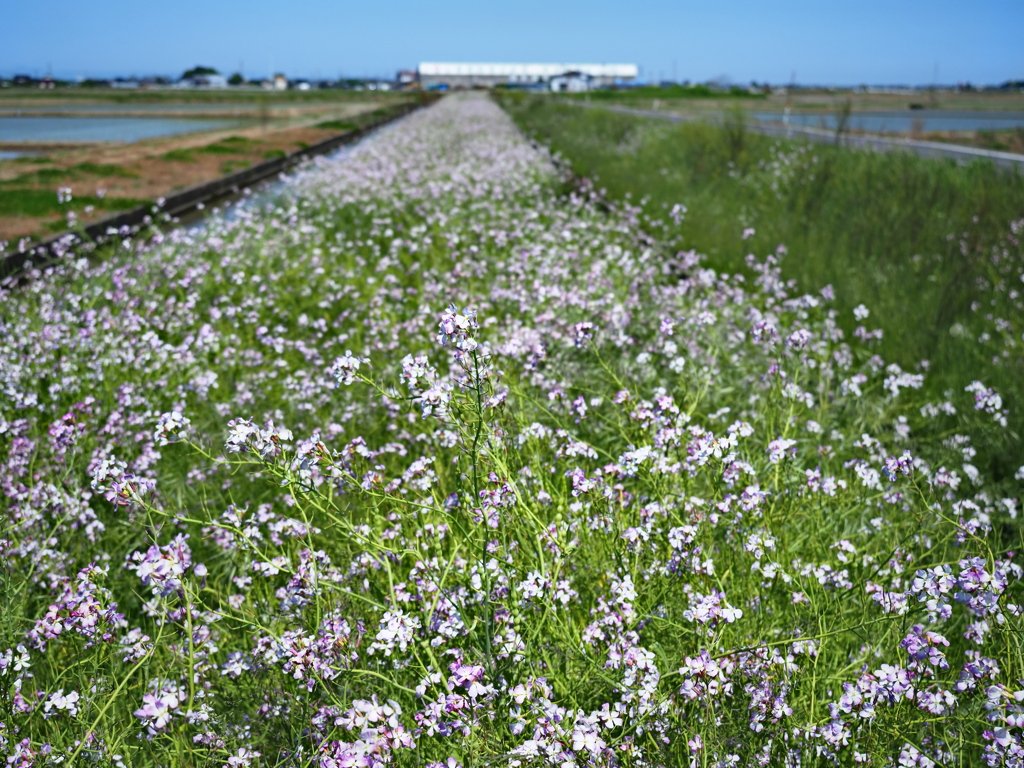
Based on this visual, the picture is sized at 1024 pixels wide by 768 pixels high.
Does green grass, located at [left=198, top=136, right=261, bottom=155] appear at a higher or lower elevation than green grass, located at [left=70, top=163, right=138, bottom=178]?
higher

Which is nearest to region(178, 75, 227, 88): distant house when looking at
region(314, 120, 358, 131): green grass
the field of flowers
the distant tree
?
the distant tree

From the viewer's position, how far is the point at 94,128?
40.6 metres

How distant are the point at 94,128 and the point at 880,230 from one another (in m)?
41.8

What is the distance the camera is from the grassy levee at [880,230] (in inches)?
242

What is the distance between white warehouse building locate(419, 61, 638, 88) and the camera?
161 m

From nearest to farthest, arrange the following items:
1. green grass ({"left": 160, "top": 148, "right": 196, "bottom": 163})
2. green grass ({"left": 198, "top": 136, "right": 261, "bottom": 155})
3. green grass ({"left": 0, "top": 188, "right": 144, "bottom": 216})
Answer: green grass ({"left": 0, "top": 188, "right": 144, "bottom": 216}) < green grass ({"left": 160, "top": 148, "right": 196, "bottom": 163}) < green grass ({"left": 198, "top": 136, "right": 261, "bottom": 155})

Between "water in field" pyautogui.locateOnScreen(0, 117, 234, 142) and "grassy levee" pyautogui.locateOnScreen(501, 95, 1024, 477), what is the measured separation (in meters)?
26.5

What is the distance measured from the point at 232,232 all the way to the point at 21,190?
7811 mm

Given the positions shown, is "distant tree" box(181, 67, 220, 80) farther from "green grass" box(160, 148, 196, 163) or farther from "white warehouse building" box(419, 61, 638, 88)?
"green grass" box(160, 148, 196, 163)

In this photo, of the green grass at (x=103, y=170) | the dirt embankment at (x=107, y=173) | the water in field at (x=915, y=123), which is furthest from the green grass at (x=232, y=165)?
the water in field at (x=915, y=123)

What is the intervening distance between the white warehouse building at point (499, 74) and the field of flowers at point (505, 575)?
160 metres

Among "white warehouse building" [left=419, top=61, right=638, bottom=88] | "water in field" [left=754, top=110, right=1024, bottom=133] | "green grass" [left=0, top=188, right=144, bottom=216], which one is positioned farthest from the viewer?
"white warehouse building" [left=419, top=61, right=638, bottom=88]

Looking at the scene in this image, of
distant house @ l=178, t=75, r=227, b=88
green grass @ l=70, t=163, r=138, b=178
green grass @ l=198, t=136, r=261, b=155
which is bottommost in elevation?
green grass @ l=70, t=163, r=138, b=178

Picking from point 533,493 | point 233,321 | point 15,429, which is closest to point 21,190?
point 233,321
